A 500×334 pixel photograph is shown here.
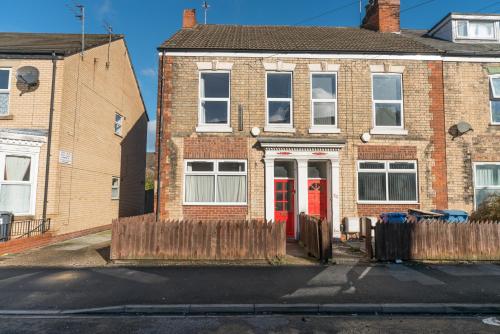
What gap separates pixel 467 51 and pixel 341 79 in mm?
5153

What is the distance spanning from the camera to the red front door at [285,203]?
12.0 metres

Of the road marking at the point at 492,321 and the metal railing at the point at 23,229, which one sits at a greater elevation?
the metal railing at the point at 23,229

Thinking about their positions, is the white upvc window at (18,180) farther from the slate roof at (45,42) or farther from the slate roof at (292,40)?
the slate roof at (292,40)

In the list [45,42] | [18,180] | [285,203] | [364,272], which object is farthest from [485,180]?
[45,42]

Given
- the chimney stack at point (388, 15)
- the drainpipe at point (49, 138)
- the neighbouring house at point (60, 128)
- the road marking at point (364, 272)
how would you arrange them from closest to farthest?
the road marking at point (364, 272), the neighbouring house at point (60, 128), the drainpipe at point (49, 138), the chimney stack at point (388, 15)

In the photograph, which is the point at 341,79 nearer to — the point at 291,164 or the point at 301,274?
the point at 291,164

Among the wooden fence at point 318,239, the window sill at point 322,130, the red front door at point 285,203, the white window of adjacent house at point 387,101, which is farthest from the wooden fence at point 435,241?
the white window of adjacent house at point 387,101

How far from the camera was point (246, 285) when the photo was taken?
6.61 meters

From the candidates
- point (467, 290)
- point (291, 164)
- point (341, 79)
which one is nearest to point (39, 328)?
point (467, 290)

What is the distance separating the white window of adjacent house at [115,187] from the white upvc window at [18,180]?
5600mm

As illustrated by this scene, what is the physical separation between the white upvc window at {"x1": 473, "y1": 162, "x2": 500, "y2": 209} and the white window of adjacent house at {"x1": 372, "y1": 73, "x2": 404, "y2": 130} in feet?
11.1

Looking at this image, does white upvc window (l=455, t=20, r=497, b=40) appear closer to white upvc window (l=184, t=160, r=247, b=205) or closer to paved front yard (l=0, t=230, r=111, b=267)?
white upvc window (l=184, t=160, r=247, b=205)

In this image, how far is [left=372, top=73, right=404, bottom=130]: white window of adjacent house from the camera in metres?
12.2

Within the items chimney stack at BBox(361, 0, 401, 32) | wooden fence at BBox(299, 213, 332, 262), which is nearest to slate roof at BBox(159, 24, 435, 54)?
chimney stack at BBox(361, 0, 401, 32)
